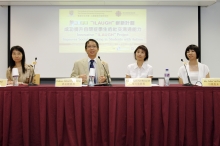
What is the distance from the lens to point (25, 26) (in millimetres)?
4176

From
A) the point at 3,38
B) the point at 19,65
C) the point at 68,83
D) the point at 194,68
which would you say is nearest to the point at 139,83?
the point at 68,83

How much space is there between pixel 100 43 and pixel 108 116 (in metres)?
2.42

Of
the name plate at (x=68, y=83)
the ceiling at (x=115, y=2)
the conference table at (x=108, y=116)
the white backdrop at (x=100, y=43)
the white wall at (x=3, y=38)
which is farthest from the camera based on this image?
the white wall at (x=3, y=38)

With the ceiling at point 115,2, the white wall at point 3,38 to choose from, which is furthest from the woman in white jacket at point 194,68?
the white wall at point 3,38

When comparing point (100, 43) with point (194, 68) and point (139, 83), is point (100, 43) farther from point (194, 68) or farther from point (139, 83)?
point (139, 83)

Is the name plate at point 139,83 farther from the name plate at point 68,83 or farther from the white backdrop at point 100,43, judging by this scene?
the white backdrop at point 100,43

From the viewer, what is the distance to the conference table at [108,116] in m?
1.94

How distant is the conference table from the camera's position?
1.94 meters

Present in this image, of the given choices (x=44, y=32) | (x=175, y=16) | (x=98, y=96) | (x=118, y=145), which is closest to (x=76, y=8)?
(x=44, y=32)

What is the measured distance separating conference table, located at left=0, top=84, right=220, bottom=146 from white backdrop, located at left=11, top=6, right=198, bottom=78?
88.6 inches

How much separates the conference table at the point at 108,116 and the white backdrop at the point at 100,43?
7.38 ft

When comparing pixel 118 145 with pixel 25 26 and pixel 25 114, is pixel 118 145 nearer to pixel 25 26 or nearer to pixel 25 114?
pixel 25 114

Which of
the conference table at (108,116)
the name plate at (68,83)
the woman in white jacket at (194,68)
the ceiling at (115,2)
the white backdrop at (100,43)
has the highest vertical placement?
the ceiling at (115,2)

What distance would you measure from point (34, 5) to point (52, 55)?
0.95 m
